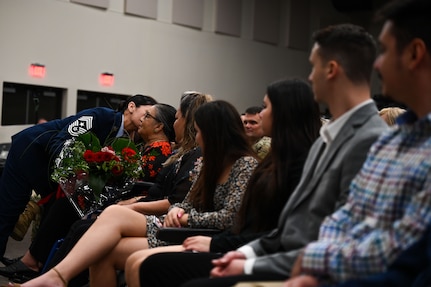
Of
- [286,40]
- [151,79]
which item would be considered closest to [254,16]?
[286,40]

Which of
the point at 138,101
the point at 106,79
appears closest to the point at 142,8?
the point at 106,79

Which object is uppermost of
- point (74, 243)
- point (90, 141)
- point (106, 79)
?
point (106, 79)

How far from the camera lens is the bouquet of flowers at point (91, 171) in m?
4.58

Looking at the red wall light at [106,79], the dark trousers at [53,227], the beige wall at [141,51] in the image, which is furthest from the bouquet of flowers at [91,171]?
the red wall light at [106,79]

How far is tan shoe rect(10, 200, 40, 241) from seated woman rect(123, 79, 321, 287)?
10.3 ft

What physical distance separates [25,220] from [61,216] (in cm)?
90

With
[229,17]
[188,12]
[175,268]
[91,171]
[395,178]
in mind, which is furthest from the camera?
[229,17]

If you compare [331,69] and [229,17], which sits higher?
[229,17]

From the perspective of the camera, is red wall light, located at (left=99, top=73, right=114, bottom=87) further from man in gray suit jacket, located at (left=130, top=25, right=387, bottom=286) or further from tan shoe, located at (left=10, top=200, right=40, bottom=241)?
man in gray suit jacket, located at (left=130, top=25, right=387, bottom=286)

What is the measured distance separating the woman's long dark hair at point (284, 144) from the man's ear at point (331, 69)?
45 centimetres

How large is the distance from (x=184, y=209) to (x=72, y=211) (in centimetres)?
173

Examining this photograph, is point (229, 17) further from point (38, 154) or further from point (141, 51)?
point (38, 154)

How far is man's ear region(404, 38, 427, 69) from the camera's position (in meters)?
1.85

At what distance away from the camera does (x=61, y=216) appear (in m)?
5.09
